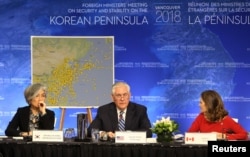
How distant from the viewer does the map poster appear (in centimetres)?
750

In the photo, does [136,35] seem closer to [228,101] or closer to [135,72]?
[135,72]

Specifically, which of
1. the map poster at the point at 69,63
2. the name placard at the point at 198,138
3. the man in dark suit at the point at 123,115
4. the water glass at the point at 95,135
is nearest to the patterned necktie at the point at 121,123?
the man in dark suit at the point at 123,115

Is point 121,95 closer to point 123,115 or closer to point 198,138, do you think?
point 123,115

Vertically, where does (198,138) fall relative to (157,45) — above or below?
below

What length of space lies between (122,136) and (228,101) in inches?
125

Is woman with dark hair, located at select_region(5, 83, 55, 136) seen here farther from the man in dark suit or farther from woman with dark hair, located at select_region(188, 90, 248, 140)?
woman with dark hair, located at select_region(188, 90, 248, 140)

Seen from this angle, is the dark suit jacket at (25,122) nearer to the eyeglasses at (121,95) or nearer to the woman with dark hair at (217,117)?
the eyeglasses at (121,95)

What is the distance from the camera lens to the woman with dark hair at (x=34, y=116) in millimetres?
5512

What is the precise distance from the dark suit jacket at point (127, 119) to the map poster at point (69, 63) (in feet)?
6.64

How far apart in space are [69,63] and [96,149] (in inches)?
121

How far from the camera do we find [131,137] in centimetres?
463

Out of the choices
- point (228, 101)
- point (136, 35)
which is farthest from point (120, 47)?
point (228, 101)

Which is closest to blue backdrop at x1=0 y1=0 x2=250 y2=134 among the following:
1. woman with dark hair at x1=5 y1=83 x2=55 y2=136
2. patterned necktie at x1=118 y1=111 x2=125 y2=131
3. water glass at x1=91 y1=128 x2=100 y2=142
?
woman with dark hair at x1=5 y1=83 x2=55 y2=136

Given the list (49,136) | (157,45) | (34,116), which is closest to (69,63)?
(157,45)
